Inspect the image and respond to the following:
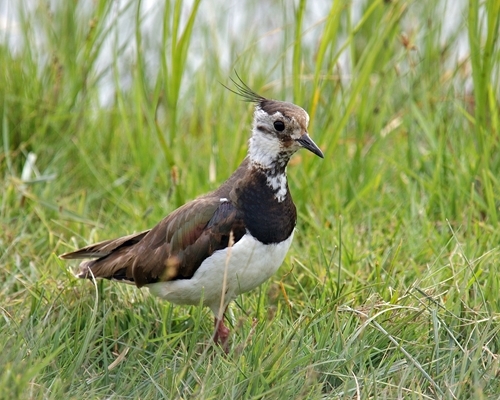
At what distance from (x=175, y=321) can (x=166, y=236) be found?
434 millimetres

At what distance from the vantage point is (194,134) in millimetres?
6785

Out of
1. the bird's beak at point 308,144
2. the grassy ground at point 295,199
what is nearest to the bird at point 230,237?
the bird's beak at point 308,144

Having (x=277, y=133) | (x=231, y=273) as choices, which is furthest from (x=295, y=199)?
(x=231, y=273)

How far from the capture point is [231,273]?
4.04 metres

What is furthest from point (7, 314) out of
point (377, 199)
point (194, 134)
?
point (194, 134)

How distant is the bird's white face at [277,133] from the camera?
4.27 meters

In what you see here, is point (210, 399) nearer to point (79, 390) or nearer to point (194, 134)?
point (79, 390)

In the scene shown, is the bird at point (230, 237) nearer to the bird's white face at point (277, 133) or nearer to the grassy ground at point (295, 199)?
the bird's white face at point (277, 133)

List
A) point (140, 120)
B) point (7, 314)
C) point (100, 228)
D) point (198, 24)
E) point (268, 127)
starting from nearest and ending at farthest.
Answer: point (7, 314) → point (268, 127) → point (100, 228) → point (140, 120) → point (198, 24)

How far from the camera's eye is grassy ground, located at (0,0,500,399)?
3648 mm

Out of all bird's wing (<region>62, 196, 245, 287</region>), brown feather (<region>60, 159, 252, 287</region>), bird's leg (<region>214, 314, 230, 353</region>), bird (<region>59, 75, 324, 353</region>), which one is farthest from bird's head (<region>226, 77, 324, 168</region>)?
bird's leg (<region>214, 314, 230, 353</region>)

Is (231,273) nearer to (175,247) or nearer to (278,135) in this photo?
(175,247)

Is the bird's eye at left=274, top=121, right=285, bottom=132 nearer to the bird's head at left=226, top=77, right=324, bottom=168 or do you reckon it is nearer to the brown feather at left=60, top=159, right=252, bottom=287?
the bird's head at left=226, top=77, right=324, bottom=168

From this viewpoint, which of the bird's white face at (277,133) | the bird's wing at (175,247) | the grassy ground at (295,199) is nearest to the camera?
the grassy ground at (295,199)
